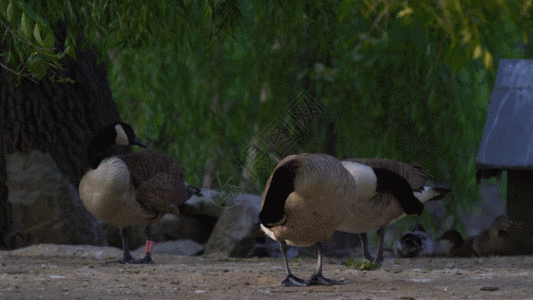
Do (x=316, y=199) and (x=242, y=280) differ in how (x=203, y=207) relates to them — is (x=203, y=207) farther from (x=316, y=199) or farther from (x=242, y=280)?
(x=316, y=199)

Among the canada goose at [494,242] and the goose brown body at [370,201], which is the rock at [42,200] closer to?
the goose brown body at [370,201]

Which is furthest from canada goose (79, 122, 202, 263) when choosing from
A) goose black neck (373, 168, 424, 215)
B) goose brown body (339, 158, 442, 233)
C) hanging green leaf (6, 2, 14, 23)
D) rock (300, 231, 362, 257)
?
hanging green leaf (6, 2, 14, 23)

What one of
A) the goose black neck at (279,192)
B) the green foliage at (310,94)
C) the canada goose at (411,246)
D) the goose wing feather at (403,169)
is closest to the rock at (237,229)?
the green foliage at (310,94)

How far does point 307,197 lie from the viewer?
16.8 feet

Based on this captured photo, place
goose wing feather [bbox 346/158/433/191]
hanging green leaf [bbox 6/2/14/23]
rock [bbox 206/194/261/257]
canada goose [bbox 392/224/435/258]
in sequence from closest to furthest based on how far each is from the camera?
hanging green leaf [bbox 6/2/14/23]
goose wing feather [bbox 346/158/433/191]
canada goose [bbox 392/224/435/258]
rock [bbox 206/194/261/257]

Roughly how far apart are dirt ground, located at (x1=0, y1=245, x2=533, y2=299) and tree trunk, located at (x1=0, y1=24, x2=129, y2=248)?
1376mm

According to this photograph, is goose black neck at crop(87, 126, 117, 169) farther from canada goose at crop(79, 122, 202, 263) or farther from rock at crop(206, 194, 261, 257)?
rock at crop(206, 194, 261, 257)

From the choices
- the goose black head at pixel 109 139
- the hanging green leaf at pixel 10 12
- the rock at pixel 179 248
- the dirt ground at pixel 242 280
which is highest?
the hanging green leaf at pixel 10 12

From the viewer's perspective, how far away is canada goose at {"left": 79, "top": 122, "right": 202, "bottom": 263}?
718cm

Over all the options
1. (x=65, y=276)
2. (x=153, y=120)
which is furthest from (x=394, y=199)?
(x=153, y=120)

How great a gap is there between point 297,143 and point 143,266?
2.86 m

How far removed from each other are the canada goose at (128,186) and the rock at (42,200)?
1719 mm

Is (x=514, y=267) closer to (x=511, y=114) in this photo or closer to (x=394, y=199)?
(x=394, y=199)

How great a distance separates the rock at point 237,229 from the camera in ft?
32.0
